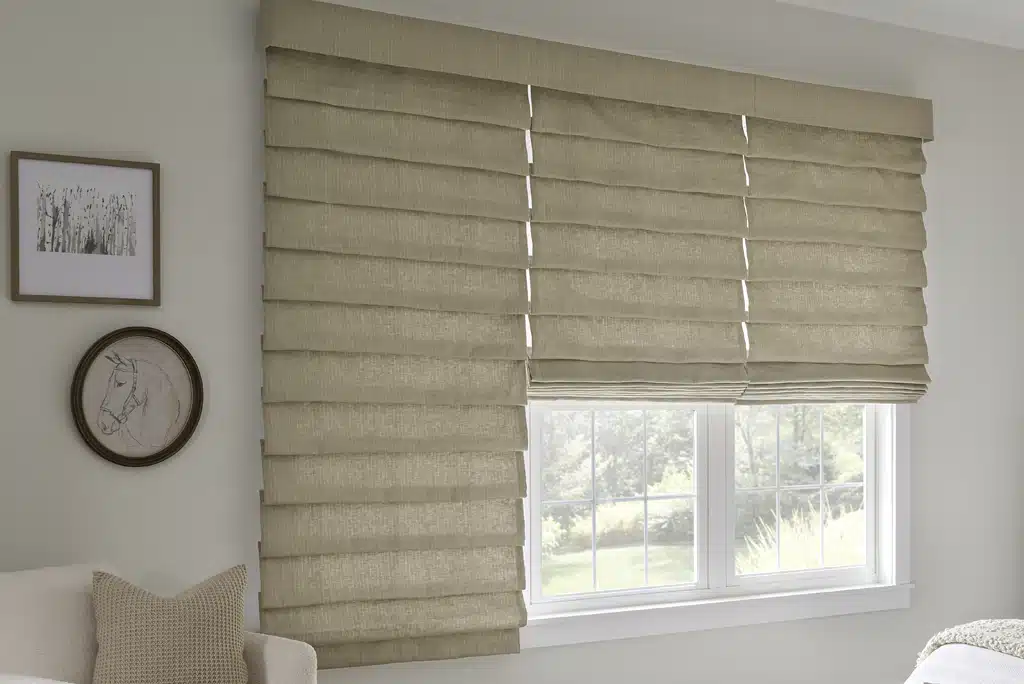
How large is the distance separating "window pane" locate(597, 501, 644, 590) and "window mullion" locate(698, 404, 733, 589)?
0.24 metres

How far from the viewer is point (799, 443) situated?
3.56 meters

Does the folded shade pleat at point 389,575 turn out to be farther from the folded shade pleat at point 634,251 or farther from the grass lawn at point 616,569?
the folded shade pleat at point 634,251

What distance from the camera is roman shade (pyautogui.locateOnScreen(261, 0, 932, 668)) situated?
2.71 metres

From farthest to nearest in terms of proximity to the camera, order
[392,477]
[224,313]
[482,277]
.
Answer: [482,277], [392,477], [224,313]

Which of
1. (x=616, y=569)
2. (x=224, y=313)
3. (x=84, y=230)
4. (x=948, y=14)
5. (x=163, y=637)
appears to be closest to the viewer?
(x=163, y=637)

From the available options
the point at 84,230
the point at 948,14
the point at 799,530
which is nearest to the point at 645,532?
the point at 799,530

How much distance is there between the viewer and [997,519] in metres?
3.79

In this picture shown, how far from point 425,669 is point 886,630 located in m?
1.84

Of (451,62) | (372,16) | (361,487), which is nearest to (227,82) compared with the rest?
(372,16)

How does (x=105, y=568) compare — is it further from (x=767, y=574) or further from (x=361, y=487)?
(x=767, y=574)

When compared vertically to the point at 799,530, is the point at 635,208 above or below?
above

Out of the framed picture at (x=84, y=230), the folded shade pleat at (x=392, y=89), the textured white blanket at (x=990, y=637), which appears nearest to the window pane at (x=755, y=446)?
the textured white blanket at (x=990, y=637)

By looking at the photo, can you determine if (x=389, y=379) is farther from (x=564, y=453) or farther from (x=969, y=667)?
(x=969, y=667)

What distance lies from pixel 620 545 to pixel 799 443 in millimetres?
832
